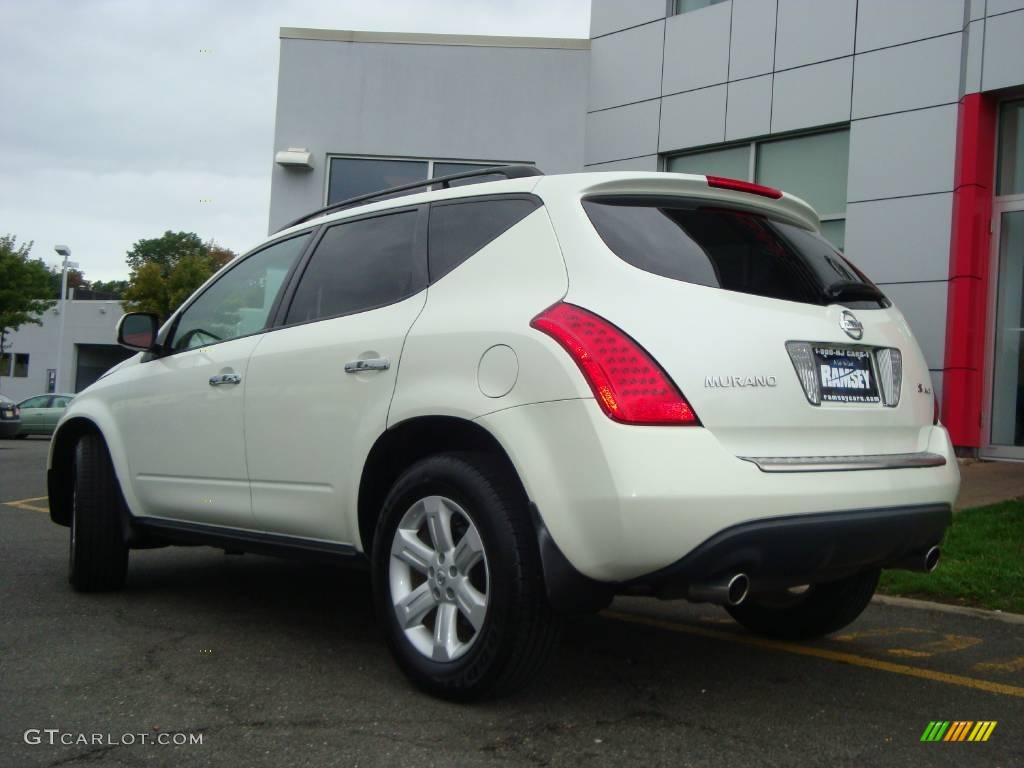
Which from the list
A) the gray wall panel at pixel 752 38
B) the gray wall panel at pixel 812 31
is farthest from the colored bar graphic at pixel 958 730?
the gray wall panel at pixel 752 38

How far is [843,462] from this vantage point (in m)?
3.38

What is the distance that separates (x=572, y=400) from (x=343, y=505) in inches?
48.2

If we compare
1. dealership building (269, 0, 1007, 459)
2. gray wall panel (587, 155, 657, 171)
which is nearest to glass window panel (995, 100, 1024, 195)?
dealership building (269, 0, 1007, 459)

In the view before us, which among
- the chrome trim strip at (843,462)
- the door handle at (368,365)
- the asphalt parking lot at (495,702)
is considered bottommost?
the asphalt parking lot at (495,702)

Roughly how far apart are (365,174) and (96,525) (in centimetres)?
1103

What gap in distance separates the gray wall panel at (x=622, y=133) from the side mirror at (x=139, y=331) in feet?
32.5

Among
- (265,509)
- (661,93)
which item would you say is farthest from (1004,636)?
(661,93)

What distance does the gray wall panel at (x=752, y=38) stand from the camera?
13.1 m

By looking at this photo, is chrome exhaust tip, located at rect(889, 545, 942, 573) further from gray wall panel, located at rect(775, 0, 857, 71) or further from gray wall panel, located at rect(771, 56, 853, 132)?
gray wall panel, located at rect(775, 0, 857, 71)

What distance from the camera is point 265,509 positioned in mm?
4367

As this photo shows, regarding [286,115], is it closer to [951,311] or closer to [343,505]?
[951,311]

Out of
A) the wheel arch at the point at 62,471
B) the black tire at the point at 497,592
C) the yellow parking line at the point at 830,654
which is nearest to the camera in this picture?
the black tire at the point at 497,592

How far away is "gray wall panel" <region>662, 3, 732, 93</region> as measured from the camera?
1352 centimetres

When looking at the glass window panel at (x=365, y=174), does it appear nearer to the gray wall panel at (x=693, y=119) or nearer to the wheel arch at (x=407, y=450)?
the gray wall panel at (x=693, y=119)
